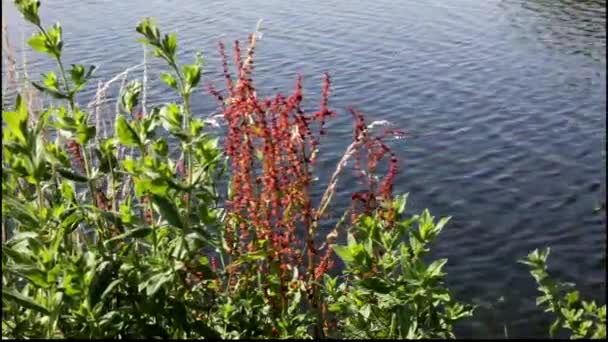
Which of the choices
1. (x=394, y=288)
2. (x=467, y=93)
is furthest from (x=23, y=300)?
(x=467, y=93)

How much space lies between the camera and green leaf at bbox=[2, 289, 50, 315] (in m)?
3.36

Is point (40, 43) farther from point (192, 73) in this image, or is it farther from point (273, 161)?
point (273, 161)

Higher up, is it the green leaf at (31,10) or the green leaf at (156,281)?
the green leaf at (31,10)

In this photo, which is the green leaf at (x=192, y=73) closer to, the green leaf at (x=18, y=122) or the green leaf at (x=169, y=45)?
the green leaf at (x=169, y=45)

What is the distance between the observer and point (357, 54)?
48.4 ft

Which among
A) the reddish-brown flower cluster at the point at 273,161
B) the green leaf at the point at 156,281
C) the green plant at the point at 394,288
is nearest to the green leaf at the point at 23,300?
the green leaf at the point at 156,281

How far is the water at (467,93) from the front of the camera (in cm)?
850

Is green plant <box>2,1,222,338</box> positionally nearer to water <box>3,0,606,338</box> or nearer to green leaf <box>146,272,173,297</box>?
green leaf <box>146,272,173,297</box>

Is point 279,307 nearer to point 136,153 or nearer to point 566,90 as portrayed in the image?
point 136,153

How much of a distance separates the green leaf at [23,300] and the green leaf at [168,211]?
2.02 ft

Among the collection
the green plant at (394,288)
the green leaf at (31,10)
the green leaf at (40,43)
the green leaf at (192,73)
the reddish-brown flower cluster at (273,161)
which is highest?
the green leaf at (31,10)

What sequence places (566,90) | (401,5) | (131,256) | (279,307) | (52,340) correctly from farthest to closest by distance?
1. (401,5)
2. (566,90)
3. (279,307)
4. (131,256)
5. (52,340)

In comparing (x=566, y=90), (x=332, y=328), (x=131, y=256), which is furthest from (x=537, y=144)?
(x=131, y=256)

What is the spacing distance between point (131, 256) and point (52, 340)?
53 cm
